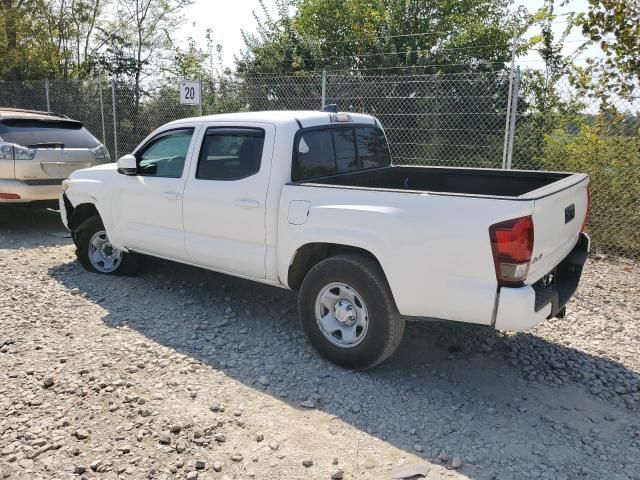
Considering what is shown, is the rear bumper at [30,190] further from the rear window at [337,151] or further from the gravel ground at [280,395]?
the rear window at [337,151]

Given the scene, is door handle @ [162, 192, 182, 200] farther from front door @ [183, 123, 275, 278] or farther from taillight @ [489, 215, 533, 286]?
taillight @ [489, 215, 533, 286]

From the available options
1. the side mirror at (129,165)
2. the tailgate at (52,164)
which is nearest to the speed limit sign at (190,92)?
the tailgate at (52,164)

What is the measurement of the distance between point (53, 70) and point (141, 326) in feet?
45.7

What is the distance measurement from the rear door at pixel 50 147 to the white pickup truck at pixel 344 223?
200cm

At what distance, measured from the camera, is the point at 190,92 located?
9672 millimetres

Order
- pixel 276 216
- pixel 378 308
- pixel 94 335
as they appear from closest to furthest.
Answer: pixel 378 308, pixel 276 216, pixel 94 335

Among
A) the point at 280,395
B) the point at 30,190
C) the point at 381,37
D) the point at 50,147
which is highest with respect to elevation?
the point at 381,37

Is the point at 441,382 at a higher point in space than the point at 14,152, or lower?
lower

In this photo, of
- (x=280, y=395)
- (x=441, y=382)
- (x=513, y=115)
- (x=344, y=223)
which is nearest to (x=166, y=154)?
(x=344, y=223)

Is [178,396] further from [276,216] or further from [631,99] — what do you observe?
[631,99]

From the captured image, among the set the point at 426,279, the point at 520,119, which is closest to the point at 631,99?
the point at 520,119

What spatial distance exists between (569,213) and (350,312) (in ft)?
5.50

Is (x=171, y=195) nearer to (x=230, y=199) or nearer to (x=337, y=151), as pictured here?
(x=230, y=199)

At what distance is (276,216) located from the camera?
163 inches
